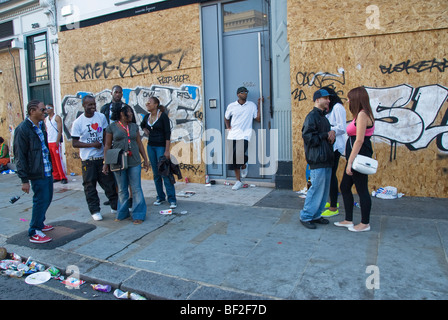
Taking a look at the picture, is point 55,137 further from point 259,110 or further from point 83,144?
point 259,110

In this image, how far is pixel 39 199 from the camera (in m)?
5.09

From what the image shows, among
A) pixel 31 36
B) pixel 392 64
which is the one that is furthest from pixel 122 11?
pixel 392 64

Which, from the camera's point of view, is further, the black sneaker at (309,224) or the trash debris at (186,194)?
the trash debris at (186,194)

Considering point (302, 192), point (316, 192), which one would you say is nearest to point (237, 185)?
point (302, 192)

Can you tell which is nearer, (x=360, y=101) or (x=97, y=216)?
(x=360, y=101)

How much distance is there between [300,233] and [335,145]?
1.50 metres

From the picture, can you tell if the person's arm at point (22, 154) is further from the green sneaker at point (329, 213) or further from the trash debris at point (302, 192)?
the trash debris at point (302, 192)

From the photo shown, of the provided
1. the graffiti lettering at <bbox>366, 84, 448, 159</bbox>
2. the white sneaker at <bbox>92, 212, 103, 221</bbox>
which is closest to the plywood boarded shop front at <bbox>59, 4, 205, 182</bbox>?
the white sneaker at <bbox>92, 212, 103, 221</bbox>

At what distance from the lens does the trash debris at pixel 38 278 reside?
4133mm

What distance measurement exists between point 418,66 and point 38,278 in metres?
6.35

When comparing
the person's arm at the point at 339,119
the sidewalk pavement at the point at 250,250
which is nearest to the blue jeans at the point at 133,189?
the sidewalk pavement at the point at 250,250

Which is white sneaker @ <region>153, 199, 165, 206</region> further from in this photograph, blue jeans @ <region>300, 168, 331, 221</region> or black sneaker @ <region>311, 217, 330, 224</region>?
black sneaker @ <region>311, 217, 330, 224</region>

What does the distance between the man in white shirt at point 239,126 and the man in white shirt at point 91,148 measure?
2.60 m
